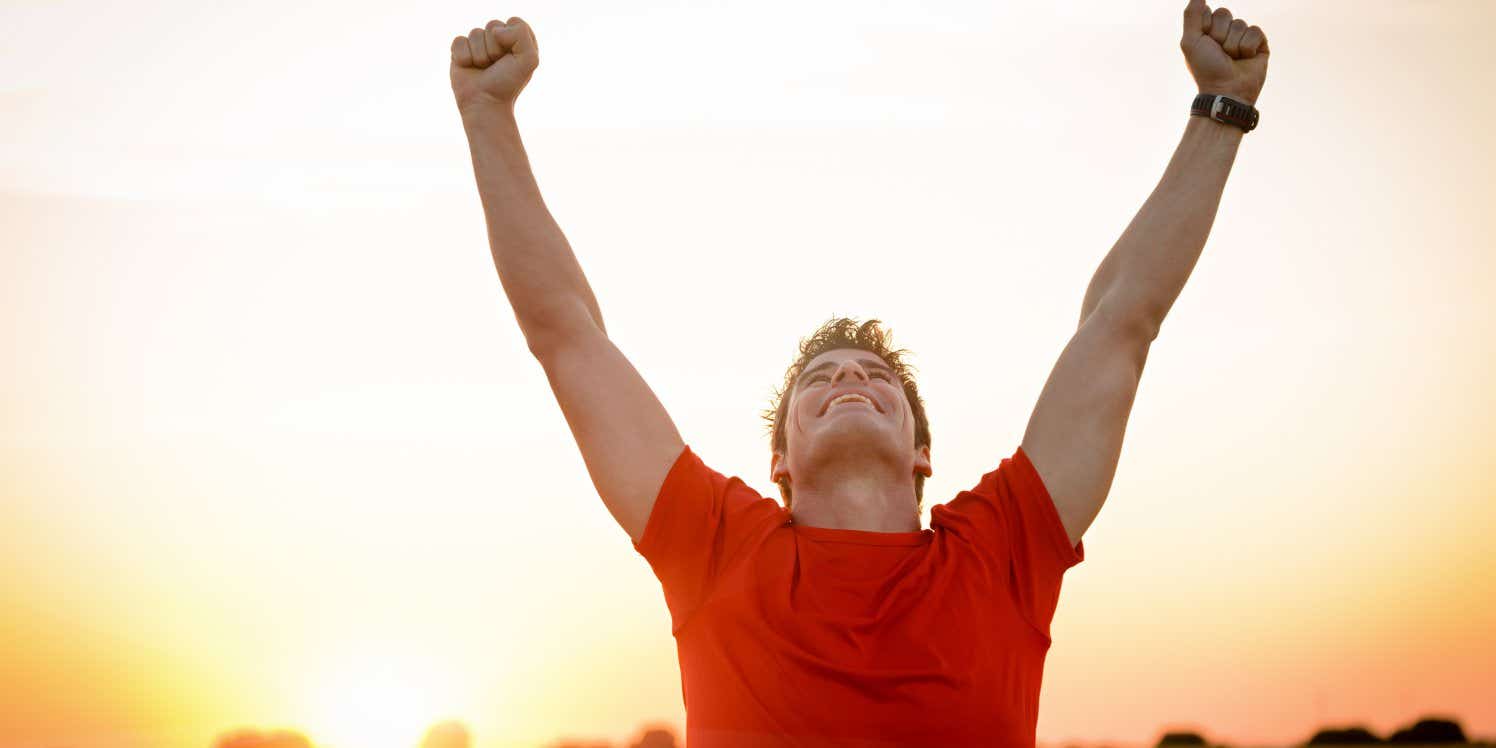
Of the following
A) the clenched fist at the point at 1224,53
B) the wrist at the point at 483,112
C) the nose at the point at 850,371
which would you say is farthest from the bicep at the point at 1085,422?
the wrist at the point at 483,112

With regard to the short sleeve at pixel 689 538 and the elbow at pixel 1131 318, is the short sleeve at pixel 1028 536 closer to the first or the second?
the elbow at pixel 1131 318

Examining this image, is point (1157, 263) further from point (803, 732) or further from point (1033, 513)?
point (803, 732)

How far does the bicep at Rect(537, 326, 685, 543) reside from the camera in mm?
3506

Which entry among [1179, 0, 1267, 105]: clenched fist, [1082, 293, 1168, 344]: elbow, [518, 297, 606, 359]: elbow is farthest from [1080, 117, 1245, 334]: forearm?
[518, 297, 606, 359]: elbow

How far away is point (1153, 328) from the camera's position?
3840 millimetres

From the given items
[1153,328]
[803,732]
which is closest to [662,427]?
[803,732]

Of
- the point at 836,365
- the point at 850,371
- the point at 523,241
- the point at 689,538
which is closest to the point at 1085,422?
the point at 850,371

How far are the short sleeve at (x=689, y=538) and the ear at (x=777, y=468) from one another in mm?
956

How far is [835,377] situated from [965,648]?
1.16 meters

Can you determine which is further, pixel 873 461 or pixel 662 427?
pixel 873 461

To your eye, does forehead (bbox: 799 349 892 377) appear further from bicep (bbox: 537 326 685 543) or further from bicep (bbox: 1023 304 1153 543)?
bicep (bbox: 537 326 685 543)

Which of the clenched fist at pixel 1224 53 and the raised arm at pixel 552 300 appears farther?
the clenched fist at pixel 1224 53

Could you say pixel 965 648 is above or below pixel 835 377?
below

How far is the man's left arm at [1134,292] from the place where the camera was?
3652 millimetres
